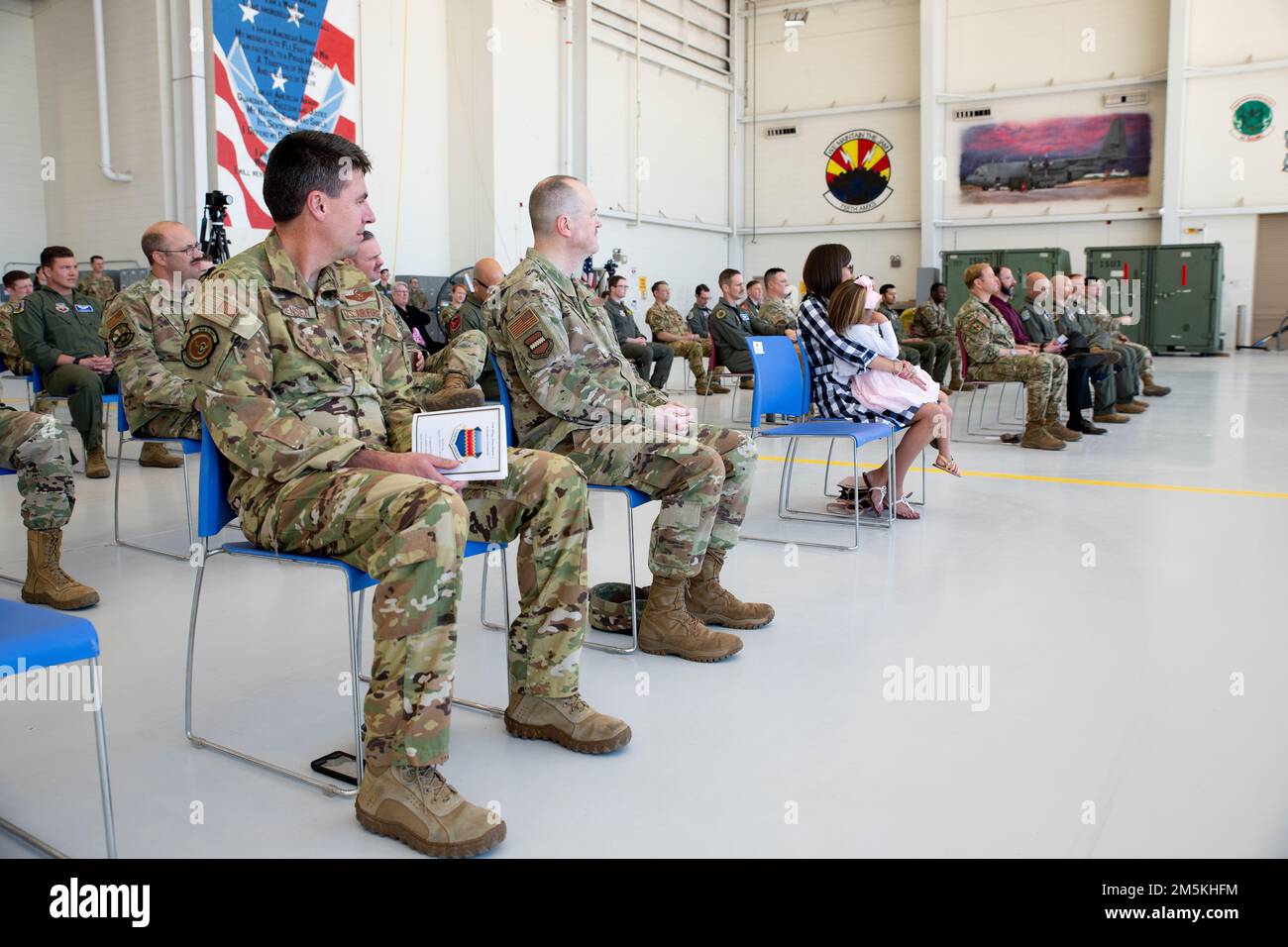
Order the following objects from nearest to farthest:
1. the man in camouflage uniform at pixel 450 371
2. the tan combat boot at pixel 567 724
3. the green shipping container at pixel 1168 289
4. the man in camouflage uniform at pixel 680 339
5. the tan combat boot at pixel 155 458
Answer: the tan combat boot at pixel 567 724
the man in camouflage uniform at pixel 450 371
the tan combat boot at pixel 155 458
the man in camouflage uniform at pixel 680 339
the green shipping container at pixel 1168 289

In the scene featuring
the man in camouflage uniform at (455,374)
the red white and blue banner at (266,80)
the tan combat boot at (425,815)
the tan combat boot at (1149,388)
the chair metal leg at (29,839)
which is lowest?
the chair metal leg at (29,839)

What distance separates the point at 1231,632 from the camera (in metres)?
2.72

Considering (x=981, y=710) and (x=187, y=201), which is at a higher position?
(x=187, y=201)

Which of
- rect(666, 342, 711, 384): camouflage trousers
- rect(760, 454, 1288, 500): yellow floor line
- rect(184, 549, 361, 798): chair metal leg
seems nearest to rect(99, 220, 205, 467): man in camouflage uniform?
rect(184, 549, 361, 798): chair metal leg

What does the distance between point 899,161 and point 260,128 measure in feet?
34.2

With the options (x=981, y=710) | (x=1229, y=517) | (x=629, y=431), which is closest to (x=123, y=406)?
(x=629, y=431)

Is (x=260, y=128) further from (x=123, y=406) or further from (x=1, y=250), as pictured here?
(x=123, y=406)

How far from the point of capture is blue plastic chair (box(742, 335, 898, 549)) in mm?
3912

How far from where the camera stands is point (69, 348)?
220 inches

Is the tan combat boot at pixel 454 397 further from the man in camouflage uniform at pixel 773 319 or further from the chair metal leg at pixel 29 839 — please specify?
the man in camouflage uniform at pixel 773 319

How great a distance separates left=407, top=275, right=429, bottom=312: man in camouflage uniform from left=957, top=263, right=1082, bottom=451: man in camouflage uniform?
210 inches

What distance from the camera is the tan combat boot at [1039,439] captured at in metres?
6.18

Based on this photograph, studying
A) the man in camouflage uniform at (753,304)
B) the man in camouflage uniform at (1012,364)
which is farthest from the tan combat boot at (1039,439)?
the man in camouflage uniform at (753,304)

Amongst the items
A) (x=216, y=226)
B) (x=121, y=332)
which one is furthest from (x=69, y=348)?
(x=121, y=332)
